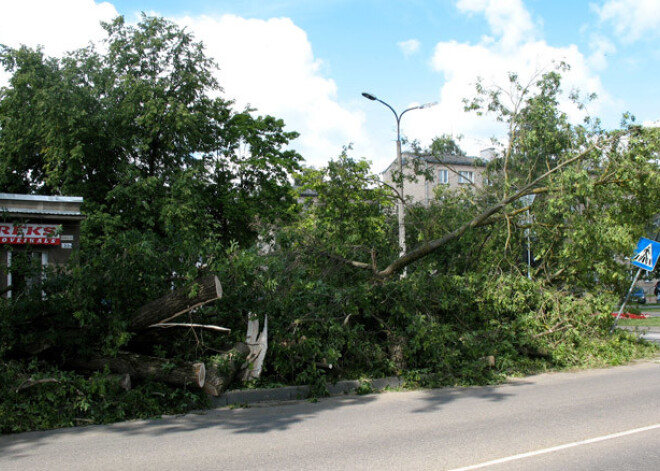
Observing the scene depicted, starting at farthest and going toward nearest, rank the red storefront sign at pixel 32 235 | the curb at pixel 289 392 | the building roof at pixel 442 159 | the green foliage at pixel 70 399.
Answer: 1. the red storefront sign at pixel 32 235
2. the building roof at pixel 442 159
3. the curb at pixel 289 392
4. the green foliage at pixel 70 399

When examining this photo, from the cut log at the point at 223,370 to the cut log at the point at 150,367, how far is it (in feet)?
0.57

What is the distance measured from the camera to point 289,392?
908 cm

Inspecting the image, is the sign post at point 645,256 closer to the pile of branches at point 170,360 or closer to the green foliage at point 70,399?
the pile of branches at point 170,360

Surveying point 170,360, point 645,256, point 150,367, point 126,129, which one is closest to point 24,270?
point 150,367

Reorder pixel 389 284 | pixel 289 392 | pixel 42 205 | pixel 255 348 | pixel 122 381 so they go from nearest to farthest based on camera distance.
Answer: pixel 122 381 < pixel 289 392 < pixel 255 348 < pixel 389 284 < pixel 42 205

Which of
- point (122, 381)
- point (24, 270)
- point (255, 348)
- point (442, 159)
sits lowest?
point (122, 381)

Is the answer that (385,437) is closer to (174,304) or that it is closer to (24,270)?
(174,304)

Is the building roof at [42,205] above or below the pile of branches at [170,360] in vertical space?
above

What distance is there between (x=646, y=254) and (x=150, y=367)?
11.1m

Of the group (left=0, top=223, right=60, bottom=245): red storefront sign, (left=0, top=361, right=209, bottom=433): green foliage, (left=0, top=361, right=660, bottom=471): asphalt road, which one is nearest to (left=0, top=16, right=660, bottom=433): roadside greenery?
(left=0, top=361, right=209, bottom=433): green foliage

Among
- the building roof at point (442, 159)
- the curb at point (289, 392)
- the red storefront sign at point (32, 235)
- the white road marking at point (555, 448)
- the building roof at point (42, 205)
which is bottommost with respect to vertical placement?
the white road marking at point (555, 448)

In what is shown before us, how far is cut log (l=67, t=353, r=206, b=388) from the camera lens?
319 inches

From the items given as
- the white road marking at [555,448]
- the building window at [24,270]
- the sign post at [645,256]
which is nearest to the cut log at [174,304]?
the building window at [24,270]

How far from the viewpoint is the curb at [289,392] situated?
857cm
